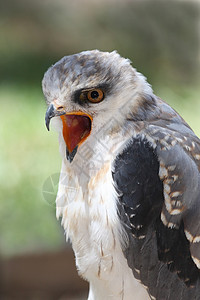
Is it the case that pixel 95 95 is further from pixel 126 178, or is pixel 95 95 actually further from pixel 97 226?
pixel 97 226

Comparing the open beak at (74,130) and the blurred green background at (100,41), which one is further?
the blurred green background at (100,41)

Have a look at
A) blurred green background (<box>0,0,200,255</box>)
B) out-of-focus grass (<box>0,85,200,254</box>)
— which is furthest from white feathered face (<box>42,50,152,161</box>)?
blurred green background (<box>0,0,200,255</box>)

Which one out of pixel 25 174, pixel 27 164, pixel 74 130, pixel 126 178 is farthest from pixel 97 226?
pixel 27 164

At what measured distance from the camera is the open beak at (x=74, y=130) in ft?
7.41

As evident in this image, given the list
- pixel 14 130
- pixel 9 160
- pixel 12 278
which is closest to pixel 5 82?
pixel 14 130

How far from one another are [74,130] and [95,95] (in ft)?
0.51

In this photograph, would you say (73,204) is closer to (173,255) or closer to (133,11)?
(173,255)

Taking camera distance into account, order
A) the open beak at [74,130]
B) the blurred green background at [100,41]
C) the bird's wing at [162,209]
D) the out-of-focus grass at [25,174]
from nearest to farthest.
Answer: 1. the bird's wing at [162,209]
2. the open beak at [74,130]
3. the out-of-focus grass at [25,174]
4. the blurred green background at [100,41]

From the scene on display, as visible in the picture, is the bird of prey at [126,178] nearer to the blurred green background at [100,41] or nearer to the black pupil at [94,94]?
the black pupil at [94,94]

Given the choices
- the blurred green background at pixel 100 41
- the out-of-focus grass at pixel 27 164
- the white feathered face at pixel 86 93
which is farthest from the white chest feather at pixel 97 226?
the blurred green background at pixel 100 41

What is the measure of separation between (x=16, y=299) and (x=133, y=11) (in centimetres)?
496

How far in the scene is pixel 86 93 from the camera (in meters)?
2.20

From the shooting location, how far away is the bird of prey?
2.14m

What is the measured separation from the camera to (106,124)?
7.31 ft
